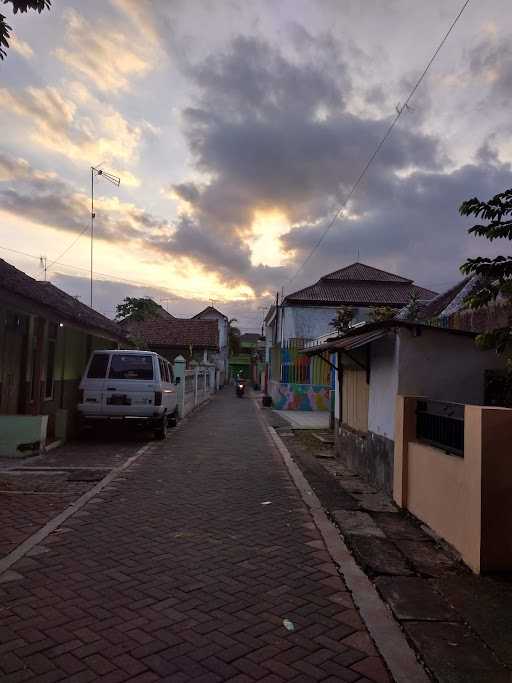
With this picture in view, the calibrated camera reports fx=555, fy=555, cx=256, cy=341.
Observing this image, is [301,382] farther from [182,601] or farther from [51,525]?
[182,601]

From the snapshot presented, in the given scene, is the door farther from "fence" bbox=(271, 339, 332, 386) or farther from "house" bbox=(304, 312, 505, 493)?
"fence" bbox=(271, 339, 332, 386)

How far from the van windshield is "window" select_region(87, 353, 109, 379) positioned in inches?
6.3

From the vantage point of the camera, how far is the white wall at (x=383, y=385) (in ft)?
24.8

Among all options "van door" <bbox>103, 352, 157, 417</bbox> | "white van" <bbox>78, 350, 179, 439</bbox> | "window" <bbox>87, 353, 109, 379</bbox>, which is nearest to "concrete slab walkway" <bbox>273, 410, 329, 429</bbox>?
"white van" <bbox>78, 350, 179, 439</bbox>

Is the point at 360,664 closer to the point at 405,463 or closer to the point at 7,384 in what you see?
the point at 405,463

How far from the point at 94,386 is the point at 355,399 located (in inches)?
234

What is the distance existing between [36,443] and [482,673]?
872 centimetres

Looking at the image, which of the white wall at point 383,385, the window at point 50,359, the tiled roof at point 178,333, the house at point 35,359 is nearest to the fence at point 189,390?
the house at point 35,359

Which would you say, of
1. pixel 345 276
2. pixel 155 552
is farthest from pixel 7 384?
pixel 345 276

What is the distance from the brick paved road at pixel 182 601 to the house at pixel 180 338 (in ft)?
126

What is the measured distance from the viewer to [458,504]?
5.15 meters

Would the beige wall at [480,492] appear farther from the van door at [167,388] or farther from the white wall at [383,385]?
the van door at [167,388]

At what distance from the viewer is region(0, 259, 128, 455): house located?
32.1 ft

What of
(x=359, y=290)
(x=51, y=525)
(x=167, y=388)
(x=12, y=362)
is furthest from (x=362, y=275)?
(x=51, y=525)
